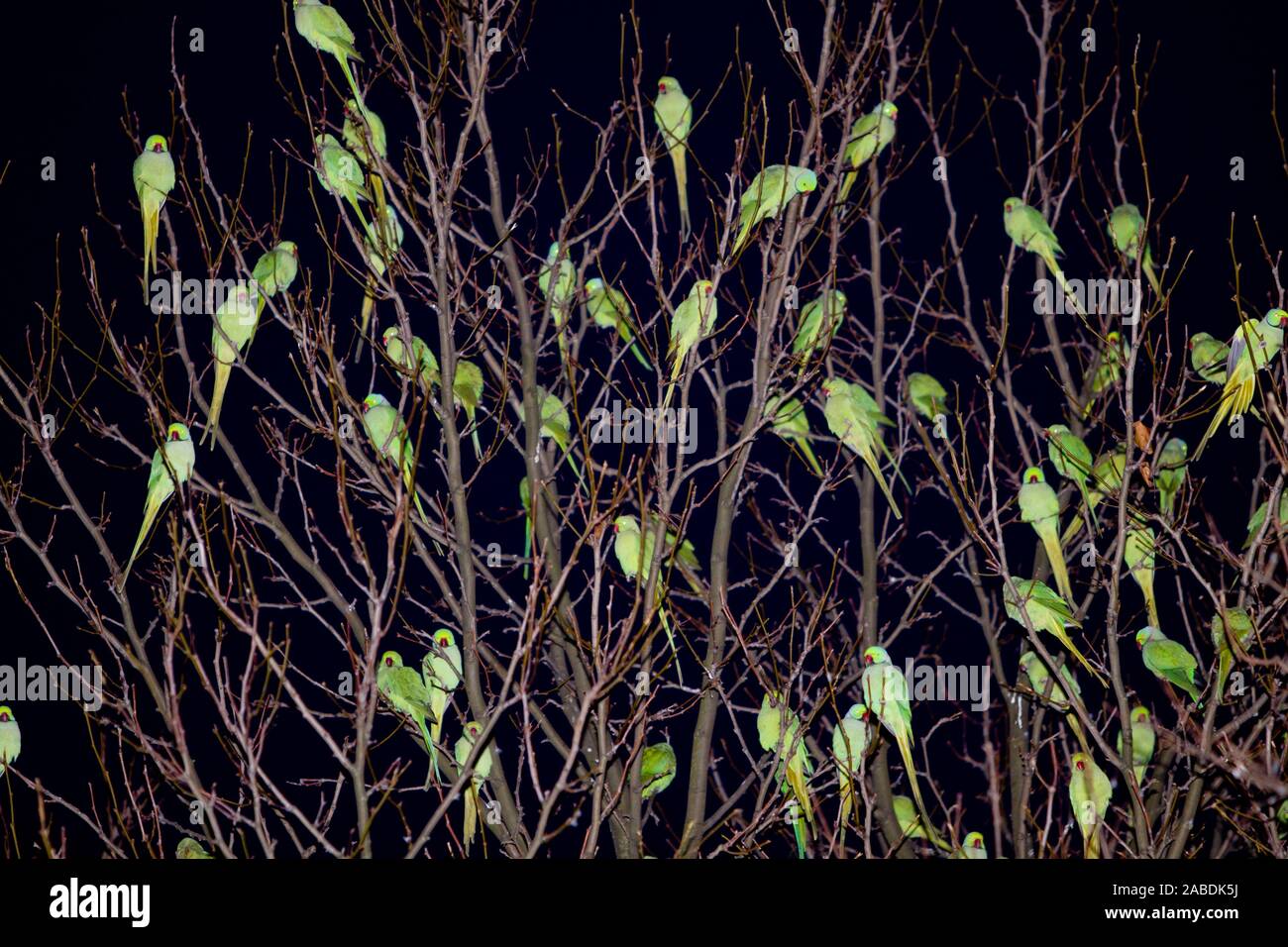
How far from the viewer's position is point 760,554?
4.60 m

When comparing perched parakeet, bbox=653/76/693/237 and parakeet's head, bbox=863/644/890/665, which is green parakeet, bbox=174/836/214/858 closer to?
parakeet's head, bbox=863/644/890/665

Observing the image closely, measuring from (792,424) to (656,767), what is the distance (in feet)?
3.80

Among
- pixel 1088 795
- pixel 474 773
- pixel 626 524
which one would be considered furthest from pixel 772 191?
pixel 1088 795

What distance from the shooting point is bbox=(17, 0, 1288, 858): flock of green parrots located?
3018 millimetres

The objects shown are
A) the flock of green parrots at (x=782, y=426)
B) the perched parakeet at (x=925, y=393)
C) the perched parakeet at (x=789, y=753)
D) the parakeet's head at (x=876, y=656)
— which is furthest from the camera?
the perched parakeet at (x=925, y=393)

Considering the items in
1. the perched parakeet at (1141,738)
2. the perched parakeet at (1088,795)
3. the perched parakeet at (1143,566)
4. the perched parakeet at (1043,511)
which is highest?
the perched parakeet at (1043,511)

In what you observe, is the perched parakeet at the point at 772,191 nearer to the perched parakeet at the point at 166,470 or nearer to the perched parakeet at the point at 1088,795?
the perched parakeet at the point at 166,470

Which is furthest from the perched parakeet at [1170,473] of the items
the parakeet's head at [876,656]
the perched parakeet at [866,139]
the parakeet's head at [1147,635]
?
the perched parakeet at [866,139]

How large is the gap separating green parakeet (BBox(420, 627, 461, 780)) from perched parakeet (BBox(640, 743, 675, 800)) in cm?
59

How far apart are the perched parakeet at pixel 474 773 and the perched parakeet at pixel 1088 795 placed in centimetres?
166

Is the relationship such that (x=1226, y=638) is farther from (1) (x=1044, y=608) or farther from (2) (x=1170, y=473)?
(2) (x=1170, y=473)

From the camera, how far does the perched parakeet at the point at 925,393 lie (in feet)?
12.9

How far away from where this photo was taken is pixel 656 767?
3.45 metres
